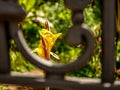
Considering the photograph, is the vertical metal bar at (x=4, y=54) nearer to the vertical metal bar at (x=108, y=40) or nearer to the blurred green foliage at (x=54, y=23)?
the vertical metal bar at (x=108, y=40)

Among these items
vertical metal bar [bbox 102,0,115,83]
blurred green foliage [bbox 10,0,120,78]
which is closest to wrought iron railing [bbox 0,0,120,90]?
vertical metal bar [bbox 102,0,115,83]

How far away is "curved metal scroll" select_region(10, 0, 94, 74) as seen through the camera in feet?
2.69

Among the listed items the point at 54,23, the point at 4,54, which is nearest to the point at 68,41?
the point at 4,54

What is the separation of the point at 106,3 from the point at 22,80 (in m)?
0.26

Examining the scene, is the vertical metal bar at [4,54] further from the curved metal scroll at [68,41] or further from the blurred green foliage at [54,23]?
the blurred green foliage at [54,23]

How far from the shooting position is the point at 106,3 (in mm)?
833

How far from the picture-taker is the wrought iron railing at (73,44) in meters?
0.82

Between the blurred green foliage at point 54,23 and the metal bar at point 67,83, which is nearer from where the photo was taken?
the metal bar at point 67,83

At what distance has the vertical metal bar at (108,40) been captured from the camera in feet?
2.73

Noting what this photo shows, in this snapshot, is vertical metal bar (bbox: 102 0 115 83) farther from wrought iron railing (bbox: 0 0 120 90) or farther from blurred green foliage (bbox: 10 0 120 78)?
blurred green foliage (bbox: 10 0 120 78)

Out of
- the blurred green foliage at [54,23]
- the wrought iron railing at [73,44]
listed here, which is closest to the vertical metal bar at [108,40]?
the wrought iron railing at [73,44]

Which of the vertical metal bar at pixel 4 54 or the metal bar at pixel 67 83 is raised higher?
the vertical metal bar at pixel 4 54

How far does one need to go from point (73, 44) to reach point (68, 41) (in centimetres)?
1

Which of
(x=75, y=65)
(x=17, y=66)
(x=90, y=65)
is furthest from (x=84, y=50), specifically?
(x=17, y=66)
